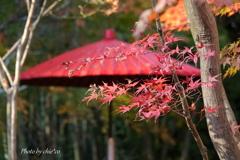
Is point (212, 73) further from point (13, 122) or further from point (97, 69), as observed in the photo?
point (13, 122)

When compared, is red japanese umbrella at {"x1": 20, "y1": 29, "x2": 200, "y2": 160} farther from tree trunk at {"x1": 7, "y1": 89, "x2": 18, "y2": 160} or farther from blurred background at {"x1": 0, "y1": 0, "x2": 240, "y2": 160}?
blurred background at {"x1": 0, "y1": 0, "x2": 240, "y2": 160}

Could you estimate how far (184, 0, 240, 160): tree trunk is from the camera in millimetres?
1628

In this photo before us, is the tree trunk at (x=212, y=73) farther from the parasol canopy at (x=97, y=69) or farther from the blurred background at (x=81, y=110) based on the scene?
the blurred background at (x=81, y=110)

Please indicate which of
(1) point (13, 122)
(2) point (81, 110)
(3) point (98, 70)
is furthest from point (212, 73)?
(2) point (81, 110)

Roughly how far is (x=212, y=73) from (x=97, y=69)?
4.28ft

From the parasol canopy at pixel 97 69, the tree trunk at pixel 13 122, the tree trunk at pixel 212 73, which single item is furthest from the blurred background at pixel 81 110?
the tree trunk at pixel 212 73

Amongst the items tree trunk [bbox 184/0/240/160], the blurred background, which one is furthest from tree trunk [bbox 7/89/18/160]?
the blurred background

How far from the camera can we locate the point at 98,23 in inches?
257

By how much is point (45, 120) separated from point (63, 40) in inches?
66.6

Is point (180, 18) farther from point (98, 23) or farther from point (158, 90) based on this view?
point (98, 23)

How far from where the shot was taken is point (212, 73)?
1.68 m

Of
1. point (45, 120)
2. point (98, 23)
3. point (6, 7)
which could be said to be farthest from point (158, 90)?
point (45, 120)

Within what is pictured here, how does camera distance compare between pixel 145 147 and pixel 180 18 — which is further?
pixel 145 147

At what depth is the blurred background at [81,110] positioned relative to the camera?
598 centimetres
